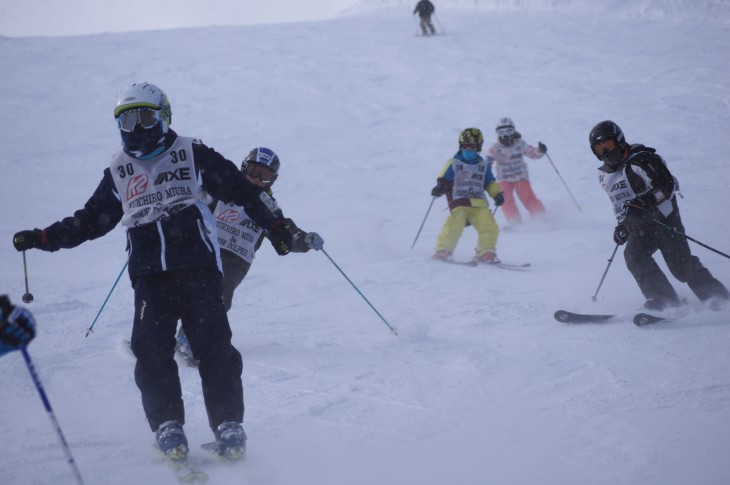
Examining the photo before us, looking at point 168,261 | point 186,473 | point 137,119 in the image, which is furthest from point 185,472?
point 137,119

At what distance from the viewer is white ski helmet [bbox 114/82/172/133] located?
321 cm

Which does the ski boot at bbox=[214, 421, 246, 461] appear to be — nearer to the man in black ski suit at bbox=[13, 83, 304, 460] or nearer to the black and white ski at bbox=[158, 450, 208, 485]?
the man in black ski suit at bbox=[13, 83, 304, 460]

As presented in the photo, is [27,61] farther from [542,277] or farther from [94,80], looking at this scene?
[542,277]

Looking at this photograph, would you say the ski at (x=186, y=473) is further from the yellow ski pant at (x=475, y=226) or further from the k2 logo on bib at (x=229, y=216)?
the yellow ski pant at (x=475, y=226)

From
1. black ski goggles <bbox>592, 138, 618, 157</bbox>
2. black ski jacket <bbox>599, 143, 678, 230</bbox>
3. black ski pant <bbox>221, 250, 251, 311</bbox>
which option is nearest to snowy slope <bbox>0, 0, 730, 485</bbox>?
black ski pant <bbox>221, 250, 251, 311</bbox>

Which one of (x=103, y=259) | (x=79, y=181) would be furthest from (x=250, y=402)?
(x=79, y=181)

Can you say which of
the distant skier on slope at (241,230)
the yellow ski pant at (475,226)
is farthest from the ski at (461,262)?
the distant skier on slope at (241,230)

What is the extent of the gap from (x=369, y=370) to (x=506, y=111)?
14.3 meters

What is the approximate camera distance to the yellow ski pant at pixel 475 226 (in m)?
8.56

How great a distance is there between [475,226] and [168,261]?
615 centimetres

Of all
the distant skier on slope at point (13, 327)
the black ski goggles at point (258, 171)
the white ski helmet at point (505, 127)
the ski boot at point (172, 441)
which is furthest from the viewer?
the white ski helmet at point (505, 127)

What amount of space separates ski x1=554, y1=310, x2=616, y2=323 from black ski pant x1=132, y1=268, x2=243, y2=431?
317 cm

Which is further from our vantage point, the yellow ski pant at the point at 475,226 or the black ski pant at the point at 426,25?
the black ski pant at the point at 426,25

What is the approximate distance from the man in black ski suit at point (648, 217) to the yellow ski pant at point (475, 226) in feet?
9.39
